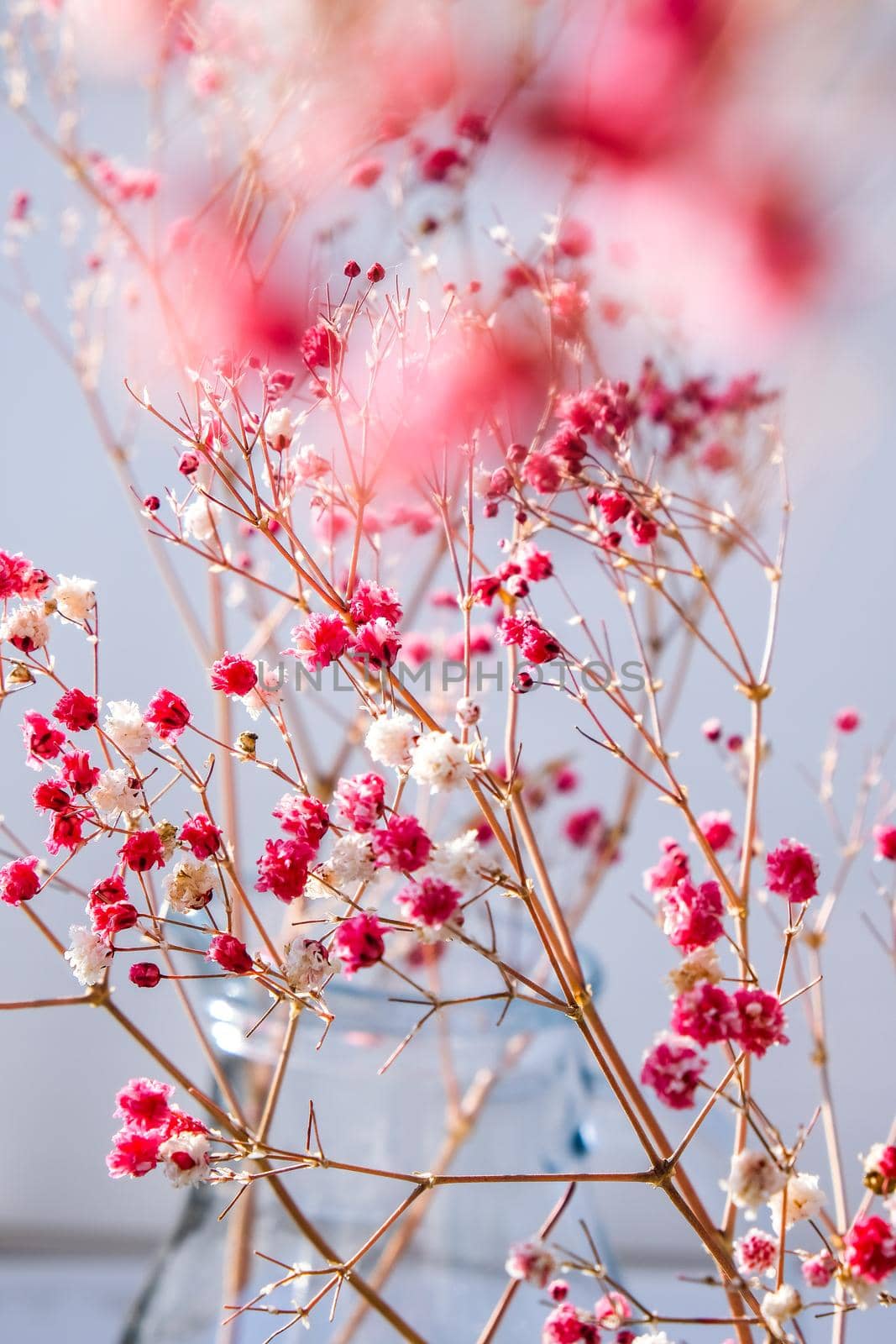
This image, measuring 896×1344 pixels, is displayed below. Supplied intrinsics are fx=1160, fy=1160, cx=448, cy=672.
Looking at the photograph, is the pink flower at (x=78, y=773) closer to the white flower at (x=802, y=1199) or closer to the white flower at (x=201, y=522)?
the white flower at (x=201, y=522)

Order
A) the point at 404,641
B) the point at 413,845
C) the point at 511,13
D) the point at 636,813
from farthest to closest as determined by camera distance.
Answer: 1. the point at 636,813
2. the point at 511,13
3. the point at 404,641
4. the point at 413,845

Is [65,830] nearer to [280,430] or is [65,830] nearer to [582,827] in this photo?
[280,430]

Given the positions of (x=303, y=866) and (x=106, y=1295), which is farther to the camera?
(x=106, y=1295)

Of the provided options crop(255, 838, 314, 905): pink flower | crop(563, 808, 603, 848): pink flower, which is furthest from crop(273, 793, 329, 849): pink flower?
crop(563, 808, 603, 848): pink flower

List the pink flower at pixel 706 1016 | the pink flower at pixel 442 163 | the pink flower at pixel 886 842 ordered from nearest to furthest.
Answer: the pink flower at pixel 706 1016 → the pink flower at pixel 886 842 → the pink flower at pixel 442 163

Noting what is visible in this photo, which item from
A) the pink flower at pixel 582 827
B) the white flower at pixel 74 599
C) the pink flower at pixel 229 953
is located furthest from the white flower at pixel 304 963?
the pink flower at pixel 582 827

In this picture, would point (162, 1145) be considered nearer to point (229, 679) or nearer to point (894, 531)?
point (229, 679)

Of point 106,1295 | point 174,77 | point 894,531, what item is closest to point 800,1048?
point 894,531
